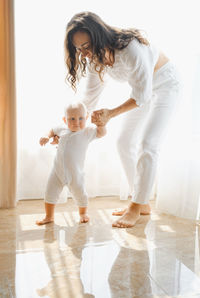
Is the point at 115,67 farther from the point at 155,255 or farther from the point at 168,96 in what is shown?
the point at 155,255

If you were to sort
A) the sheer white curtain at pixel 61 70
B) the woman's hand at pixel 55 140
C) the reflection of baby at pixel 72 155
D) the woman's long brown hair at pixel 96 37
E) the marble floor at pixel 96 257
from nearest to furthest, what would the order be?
the marble floor at pixel 96 257 < the woman's long brown hair at pixel 96 37 < the reflection of baby at pixel 72 155 < the woman's hand at pixel 55 140 < the sheer white curtain at pixel 61 70

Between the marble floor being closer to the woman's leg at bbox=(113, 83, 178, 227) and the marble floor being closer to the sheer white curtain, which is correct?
the woman's leg at bbox=(113, 83, 178, 227)

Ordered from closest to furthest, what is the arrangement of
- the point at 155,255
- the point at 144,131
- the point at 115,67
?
the point at 155,255, the point at 115,67, the point at 144,131

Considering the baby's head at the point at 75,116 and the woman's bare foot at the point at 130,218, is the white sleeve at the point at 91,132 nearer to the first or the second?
the baby's head at the point at 75,116

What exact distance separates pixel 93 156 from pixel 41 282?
3.72 ft

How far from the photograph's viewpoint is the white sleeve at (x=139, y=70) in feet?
5.16

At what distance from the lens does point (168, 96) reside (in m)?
1.81

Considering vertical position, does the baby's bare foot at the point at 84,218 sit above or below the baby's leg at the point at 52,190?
below

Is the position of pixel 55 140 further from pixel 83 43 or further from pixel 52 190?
pixel 83 43

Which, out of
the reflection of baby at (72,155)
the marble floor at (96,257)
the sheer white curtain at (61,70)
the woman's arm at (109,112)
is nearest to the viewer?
the marble floor at (96,257)

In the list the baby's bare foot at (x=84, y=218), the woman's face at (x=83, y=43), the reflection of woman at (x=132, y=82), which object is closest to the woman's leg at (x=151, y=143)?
the reflection of woman at (x=132, y=82)

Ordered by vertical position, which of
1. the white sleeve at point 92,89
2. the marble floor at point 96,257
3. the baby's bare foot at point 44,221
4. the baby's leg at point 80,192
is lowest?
the marble floor at point 96,257

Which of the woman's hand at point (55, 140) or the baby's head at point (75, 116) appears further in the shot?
the woman's hand at point (55, 140)

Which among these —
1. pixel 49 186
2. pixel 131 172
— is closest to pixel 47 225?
pixel 49 186
